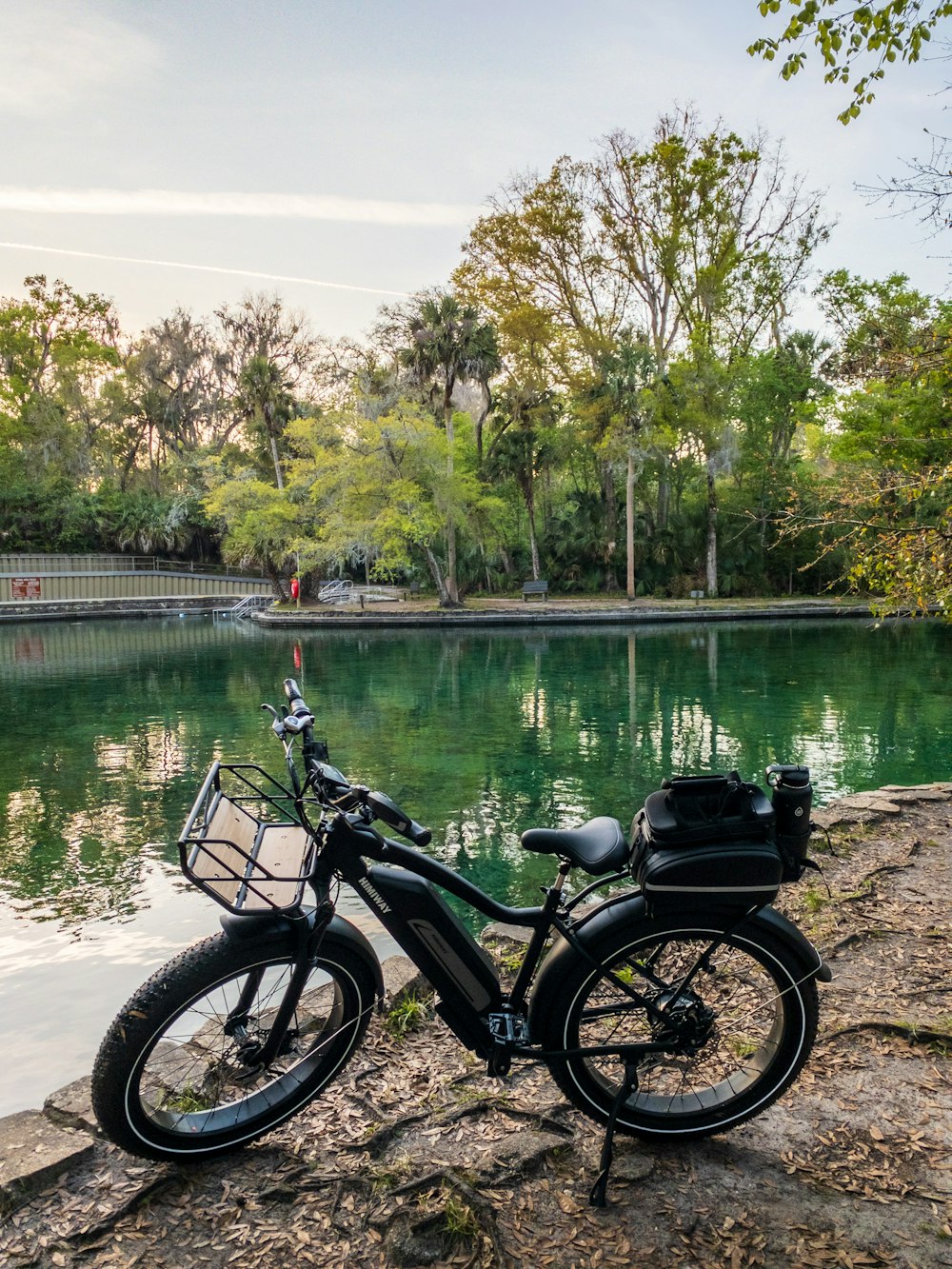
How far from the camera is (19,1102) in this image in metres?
3.25

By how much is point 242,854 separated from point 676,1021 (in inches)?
46.0

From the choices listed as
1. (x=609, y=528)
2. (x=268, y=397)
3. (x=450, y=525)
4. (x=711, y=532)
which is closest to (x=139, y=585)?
(x=268, y=397)

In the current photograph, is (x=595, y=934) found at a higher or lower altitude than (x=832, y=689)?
higher

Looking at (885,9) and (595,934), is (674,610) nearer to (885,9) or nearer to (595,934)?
(885,9)

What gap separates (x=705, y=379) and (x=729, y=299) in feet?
13.9

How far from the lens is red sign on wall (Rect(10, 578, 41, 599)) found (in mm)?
34750

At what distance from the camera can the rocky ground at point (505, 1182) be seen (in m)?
1.78

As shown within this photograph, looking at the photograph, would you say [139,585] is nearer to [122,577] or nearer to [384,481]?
[122,577]

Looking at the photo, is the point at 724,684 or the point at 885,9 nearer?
the point at 885,9

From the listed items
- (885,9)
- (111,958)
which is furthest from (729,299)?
(111,958)

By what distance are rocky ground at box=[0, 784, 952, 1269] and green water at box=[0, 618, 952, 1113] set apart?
1682 millimetres

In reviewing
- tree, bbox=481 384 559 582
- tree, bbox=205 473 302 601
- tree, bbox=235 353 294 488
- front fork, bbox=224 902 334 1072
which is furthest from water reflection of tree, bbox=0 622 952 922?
tree, bbox=235 353 294 488

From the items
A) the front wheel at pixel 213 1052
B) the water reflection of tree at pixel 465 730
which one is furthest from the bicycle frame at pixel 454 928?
the water reflection of tree at pixel 465 730

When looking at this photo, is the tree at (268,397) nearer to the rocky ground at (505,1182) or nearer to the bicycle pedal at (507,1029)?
the rocky ground at (505,1182)
